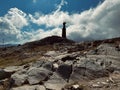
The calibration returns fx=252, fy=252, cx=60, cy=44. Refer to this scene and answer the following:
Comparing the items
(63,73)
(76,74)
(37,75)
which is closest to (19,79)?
(37,75)

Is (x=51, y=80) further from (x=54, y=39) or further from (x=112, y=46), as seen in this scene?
(x=54, y=39)

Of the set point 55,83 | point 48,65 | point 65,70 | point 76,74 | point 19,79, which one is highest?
point 48,65

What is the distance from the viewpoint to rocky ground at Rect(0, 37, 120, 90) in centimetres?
2458

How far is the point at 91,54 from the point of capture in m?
32.6

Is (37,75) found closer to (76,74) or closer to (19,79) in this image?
(19,79)

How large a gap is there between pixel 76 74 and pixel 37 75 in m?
4.64

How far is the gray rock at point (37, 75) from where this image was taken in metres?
27.8

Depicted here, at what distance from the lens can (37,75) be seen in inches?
1131

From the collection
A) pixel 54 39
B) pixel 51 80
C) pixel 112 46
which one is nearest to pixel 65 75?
pixel 51 80

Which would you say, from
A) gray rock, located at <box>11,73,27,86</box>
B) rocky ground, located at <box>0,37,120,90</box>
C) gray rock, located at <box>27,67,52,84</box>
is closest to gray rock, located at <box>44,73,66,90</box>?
rocky ground, located at <box>0,37,120,90</box>

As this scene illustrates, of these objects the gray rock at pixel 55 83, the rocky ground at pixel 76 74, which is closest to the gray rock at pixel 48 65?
the rocky ground at pixel 76 74

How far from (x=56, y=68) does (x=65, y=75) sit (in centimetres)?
240

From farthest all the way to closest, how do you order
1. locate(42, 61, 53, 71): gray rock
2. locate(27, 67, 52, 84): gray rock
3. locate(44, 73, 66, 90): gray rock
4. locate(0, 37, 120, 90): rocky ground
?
locate(42, 61, 53, 71): gray rock < locate(27, 67, 52, 84): gray rock < locate(44, 73, 66, 90): gray rock < locate(0, 37, 120, 90): rocky ground

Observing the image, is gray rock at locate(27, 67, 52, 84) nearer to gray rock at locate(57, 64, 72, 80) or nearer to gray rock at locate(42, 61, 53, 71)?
gray rock at locate(42, 61, 53, 71)
